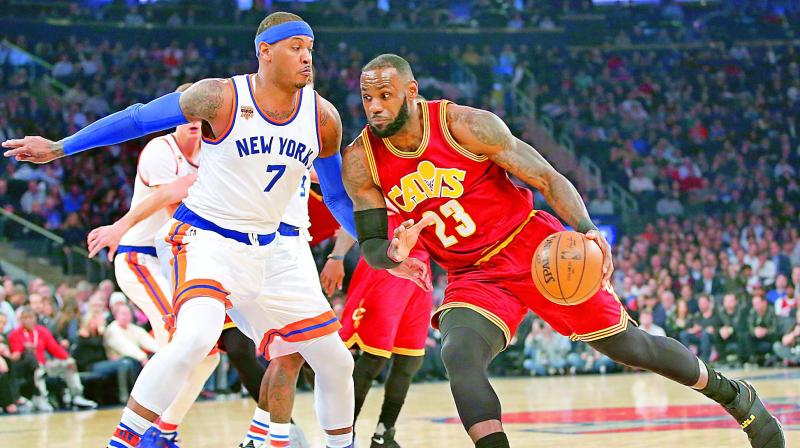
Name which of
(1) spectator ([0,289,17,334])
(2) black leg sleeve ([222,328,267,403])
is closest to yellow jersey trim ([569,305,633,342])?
(2) black leg sleeve ([222,328,267,403])

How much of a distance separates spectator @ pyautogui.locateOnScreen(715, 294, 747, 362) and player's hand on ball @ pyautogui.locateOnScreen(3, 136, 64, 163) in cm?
1329

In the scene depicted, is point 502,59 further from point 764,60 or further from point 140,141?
point 140,141

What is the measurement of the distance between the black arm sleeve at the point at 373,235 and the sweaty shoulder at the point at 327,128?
1.40 ft

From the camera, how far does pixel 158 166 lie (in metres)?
6.99

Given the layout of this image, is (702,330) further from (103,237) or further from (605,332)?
(103,237)

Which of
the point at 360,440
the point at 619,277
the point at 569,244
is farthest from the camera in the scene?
the point at 619,277

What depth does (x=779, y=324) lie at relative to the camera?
1638 centimetres

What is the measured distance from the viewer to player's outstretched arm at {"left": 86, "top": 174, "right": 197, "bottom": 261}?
5.67m

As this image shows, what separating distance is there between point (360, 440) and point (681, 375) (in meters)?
3.12

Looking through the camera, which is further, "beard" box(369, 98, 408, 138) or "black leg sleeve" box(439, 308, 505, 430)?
"beard" box(369, 98, 408, 138)

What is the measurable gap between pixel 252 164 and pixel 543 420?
474 centimetres

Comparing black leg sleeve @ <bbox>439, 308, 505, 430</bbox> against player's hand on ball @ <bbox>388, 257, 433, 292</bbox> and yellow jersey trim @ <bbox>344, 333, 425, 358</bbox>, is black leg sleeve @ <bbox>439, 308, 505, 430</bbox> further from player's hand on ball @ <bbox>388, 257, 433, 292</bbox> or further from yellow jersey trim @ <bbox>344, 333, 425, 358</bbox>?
yellow jersey trim @ <bbox>344, 333, 425, 358</bbox>

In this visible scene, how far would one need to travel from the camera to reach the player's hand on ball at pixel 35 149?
517 centimetres

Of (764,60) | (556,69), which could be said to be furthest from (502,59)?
(764,60)
